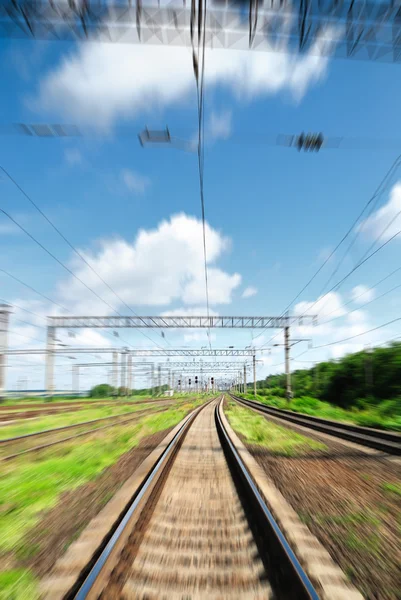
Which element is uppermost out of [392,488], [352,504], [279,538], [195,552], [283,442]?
[279,538]

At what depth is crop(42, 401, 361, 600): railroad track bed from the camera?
9.32 ft

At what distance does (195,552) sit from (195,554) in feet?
0.19

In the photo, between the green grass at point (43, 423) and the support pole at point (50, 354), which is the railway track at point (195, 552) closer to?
the green grass at point (43, 423)

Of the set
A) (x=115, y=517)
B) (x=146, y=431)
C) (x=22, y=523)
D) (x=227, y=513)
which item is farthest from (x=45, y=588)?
(x=146, y=431)

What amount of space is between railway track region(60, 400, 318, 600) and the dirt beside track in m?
0.39

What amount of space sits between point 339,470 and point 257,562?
191 inches

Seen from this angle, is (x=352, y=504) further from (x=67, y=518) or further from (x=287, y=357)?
(x=287, y=357)

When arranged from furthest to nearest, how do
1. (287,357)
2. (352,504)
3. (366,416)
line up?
1. (287,357)
2. (366,416)
3. (352,504)

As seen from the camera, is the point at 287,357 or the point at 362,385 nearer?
the point at 362,385

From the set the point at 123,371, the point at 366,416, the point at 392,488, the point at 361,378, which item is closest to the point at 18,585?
Result: the point at 392,488

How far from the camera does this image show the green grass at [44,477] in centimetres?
457

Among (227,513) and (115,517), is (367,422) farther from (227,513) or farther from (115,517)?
(115,517)

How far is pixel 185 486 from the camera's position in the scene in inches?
248

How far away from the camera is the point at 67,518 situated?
184 inches
